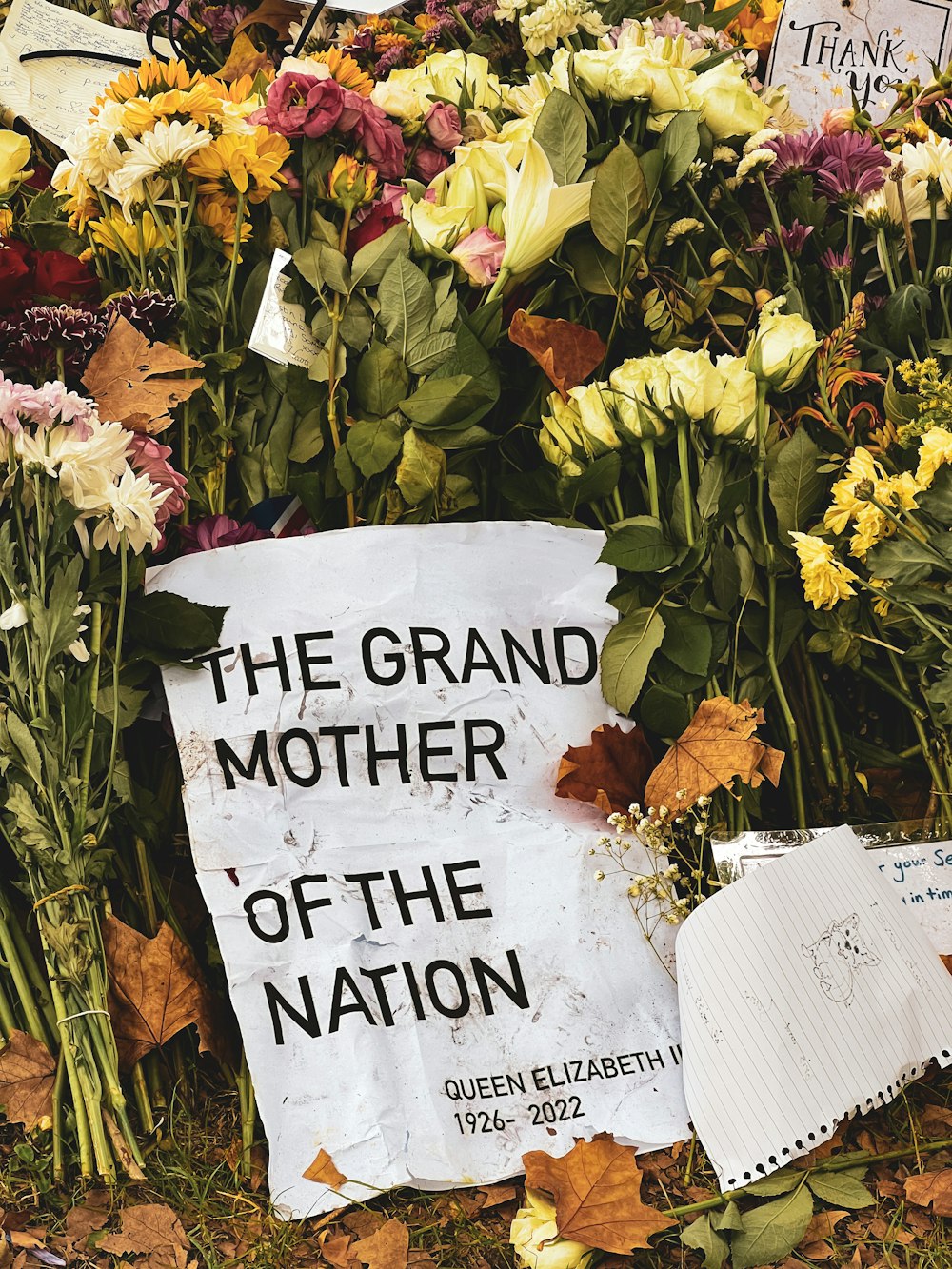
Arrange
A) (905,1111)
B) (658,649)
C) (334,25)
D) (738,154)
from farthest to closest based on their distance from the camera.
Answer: (334,25) → (738,154) → (658,649) → (905,1111)

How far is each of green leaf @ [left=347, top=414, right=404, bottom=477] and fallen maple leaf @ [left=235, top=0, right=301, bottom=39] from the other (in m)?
0.89

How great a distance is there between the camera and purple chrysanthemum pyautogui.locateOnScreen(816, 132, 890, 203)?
4.14ft

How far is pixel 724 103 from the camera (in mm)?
1249

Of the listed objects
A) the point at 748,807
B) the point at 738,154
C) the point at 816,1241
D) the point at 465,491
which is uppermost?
the point at 738,154

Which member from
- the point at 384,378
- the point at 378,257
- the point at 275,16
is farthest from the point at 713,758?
the point at 275,16

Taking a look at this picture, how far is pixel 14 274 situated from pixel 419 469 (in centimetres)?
45

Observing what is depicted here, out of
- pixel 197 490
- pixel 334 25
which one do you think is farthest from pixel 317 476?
pixel 334 25

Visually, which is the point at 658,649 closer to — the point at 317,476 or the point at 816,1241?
the point at 317,476

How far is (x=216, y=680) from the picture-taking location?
111 centimetres

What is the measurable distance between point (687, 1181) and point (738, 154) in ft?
3.55

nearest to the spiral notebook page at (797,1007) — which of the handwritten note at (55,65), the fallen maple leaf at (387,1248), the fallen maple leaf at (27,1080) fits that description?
the fallen maple leaf at (387,1248)

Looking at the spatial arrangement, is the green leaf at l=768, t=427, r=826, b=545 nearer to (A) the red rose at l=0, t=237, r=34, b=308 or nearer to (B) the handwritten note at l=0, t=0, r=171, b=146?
(A) the red rose at l=0, t=237, r=34, b=308

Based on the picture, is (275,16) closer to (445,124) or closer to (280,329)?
(445,124)

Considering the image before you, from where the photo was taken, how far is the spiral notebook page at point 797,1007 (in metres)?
0.97
